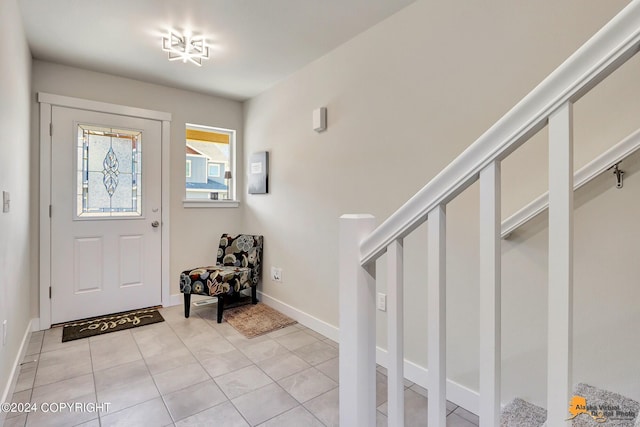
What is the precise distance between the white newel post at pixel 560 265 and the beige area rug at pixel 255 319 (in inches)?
96.5

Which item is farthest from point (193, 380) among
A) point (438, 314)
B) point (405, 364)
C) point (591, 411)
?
point (591, 411)

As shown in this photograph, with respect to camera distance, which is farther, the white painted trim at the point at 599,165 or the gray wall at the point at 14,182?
the gray wall at the point at 14,182

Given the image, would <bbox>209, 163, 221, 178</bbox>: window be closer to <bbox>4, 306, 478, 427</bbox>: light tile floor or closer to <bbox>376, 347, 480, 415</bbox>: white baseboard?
<bbox>4, 306, 478, 427</bbox>: light tile floor

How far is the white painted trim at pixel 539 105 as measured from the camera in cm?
48

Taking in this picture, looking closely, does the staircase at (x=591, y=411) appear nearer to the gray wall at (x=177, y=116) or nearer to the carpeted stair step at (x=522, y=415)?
the carpeted stair step at (x=522, y=415)

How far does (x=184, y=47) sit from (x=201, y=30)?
26cm

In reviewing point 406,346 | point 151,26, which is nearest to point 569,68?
point 406,346

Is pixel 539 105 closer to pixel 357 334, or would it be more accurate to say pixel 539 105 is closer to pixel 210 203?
pixel 357 334

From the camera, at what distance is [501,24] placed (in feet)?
5.31

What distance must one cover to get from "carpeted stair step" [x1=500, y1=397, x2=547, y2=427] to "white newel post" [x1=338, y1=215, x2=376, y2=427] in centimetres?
81

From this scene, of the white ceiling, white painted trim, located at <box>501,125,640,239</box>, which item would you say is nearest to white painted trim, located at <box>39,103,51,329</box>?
the white ceiling

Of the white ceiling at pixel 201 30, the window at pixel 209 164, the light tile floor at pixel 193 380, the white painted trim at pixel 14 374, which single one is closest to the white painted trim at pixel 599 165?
the light tile floor at pixel 193 380

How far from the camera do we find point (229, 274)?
10.0 ft

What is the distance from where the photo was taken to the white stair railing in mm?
510
